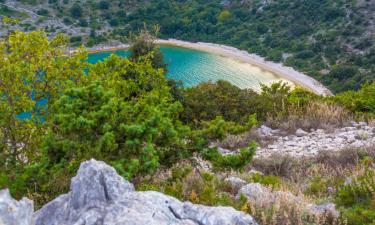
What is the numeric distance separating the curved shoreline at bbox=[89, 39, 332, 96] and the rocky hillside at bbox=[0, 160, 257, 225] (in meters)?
50.7

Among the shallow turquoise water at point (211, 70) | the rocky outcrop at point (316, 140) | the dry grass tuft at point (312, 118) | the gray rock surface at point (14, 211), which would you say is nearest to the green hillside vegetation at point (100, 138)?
the rocky outcrop at point (316, 140)

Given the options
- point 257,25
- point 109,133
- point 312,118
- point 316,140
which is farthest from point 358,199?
point 257,25

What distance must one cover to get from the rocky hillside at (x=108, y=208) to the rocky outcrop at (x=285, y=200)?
1.04 meters

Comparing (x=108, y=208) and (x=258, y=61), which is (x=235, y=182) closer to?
(x=108, y=208)

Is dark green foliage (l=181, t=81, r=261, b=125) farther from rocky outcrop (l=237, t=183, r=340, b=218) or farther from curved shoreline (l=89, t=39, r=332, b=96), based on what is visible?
curved shoreline (l=89, t=39, r=332, b=96)

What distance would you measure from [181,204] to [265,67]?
67.8 metres

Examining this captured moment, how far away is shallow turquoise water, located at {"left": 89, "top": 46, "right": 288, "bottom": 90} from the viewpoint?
64.4 metres

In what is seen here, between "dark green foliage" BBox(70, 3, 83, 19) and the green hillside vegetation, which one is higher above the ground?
the green hillside vegetation

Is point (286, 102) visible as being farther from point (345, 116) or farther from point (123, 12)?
point (123, 12)

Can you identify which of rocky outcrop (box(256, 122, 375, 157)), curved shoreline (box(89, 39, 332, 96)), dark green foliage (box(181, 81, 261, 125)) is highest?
rocky outcrop (box(256, 122, 375, 157))

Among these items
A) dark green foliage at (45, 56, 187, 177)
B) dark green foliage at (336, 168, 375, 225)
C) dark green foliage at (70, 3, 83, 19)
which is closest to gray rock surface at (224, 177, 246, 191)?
dark green foliage at (45, 56, 187, 177)

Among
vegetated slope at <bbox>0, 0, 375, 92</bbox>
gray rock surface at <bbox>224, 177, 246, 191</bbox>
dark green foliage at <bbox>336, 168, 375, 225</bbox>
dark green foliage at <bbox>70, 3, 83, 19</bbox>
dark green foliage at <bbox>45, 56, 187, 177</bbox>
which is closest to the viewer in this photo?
dark green foliage at <bbox>336, 168, 375, 225</bbox>

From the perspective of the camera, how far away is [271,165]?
36.2 feet

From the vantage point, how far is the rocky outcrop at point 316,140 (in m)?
12.3
